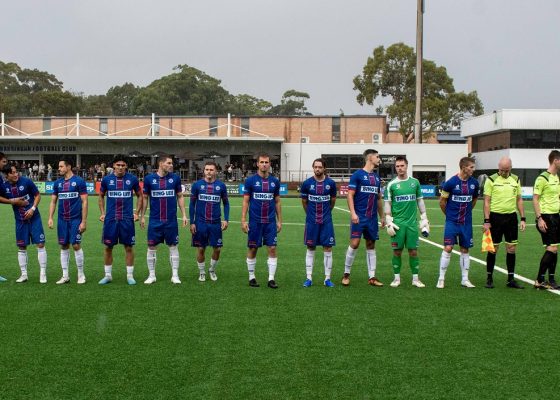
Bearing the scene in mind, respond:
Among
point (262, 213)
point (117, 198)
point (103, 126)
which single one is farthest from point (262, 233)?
point (103, 126)

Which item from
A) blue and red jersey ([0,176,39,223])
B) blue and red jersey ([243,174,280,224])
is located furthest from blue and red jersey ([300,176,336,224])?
blue and red jersey ([0,176,39,223])

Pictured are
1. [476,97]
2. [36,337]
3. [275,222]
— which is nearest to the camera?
[36,337]

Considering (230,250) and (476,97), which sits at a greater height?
(476,97)

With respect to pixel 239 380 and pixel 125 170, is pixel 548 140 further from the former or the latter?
pixel 239 380

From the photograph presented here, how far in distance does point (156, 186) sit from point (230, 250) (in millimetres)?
4571

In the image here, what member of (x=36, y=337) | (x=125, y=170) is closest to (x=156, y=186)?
(x=125, y=170)

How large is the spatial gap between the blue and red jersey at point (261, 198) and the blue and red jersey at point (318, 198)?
0.51 m

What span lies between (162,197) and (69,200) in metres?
1.44

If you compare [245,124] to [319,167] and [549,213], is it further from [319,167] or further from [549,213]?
[549,213]

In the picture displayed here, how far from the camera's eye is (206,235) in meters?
9.40

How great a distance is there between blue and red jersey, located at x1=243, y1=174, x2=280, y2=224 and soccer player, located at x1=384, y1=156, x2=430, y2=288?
5.93 ft

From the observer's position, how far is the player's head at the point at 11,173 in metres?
9.20

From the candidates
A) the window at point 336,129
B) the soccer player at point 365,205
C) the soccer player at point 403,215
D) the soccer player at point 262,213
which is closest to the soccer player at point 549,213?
the soccer player at point 403,215

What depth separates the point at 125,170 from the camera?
9484 mm
